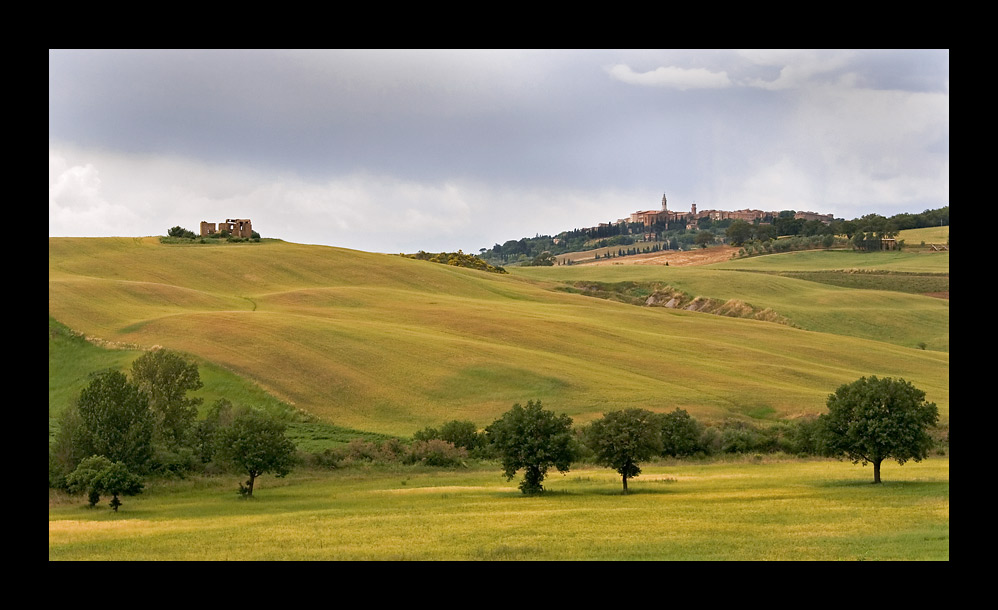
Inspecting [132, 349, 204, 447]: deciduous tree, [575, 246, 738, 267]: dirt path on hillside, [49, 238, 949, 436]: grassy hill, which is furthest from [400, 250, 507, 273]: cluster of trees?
[132, 349, 204, 447]: deciduous tree

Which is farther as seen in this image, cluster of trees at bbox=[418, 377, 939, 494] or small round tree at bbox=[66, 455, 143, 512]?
cluster of trees at bbox=[418, 377, 939, 494]

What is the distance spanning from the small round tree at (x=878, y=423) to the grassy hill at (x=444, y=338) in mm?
15852

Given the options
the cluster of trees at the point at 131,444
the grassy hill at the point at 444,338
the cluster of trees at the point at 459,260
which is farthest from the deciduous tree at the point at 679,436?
the cluster of trees at the point at 459,260

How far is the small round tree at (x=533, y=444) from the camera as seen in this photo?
3762 cm

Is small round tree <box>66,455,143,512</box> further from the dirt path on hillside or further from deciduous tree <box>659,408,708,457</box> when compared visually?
the dirt path on hillside

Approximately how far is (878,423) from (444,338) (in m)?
39.9

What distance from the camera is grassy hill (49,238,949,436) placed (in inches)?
2235

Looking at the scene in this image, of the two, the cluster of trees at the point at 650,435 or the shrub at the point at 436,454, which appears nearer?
the cluster of trees at the point at 650,435

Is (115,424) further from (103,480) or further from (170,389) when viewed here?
(170,389)

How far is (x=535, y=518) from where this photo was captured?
29.0 meters

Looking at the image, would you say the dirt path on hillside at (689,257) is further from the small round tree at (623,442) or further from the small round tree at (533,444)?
the small round tree at (533,444)

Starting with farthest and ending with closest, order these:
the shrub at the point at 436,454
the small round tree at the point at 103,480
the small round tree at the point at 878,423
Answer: the shrub at the point at 436,454
the small round tree at the point at 878,423
the small round tree at the point at 103,480

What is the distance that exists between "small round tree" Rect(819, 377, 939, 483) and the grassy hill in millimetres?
15852

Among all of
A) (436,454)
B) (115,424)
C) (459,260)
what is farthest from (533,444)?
(459,260)
